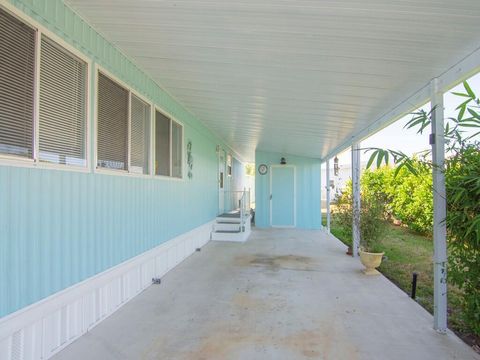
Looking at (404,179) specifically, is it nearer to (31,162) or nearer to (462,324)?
(462,324)

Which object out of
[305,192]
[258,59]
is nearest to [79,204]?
[258,59]

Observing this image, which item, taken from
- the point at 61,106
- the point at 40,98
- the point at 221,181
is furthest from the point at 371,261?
the point at 221,181

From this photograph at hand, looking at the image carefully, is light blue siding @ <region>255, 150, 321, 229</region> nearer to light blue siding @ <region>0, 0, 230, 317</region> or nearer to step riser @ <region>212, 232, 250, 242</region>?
step riser @ <region>212, 232, 250, 242</region>

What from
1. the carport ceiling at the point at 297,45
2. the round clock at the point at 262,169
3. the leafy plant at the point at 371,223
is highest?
the carport ceiling at the point at 297,45

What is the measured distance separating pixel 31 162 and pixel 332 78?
2921 millimetres

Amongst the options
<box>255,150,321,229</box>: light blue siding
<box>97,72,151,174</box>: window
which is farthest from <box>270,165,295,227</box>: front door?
<box>97,72,151,174</box>: window

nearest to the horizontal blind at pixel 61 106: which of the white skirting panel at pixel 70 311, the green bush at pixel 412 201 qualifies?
the white skirting panel at pixel 70 311

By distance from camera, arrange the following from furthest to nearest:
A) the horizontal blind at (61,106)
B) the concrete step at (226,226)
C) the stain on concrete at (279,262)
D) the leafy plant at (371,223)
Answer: the concrete step at (226,226), the stain on concrete at (279,262), the leafy plant at (371,223), the horizontal blind at (61,106)

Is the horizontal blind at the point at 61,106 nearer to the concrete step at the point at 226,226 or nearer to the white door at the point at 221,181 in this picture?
the concrete step at the point at 226,226

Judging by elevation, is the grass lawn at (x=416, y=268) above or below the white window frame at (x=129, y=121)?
below

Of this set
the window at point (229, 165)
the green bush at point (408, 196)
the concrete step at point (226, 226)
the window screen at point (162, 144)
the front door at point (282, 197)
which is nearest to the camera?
the window screen at point (162, 144)

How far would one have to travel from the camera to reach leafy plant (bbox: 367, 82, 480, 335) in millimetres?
2484

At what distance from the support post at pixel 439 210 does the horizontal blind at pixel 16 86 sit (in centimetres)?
335

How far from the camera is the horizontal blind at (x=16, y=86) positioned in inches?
81.4
